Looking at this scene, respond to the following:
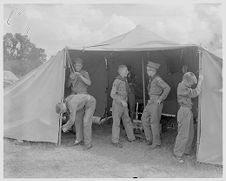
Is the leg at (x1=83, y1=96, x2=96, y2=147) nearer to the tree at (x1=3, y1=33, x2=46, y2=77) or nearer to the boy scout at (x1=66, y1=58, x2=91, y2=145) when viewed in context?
the boy scout at (x1=66, y1=58, x2=91, y2=145)

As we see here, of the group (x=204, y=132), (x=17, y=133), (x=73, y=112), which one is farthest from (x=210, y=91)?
(x=17, y=133)

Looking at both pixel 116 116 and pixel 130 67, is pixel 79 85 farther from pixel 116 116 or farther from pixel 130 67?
pixel 130 67

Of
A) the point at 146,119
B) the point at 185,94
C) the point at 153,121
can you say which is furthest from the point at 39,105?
the point at 185,94

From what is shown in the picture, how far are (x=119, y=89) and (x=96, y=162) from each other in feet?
5.53

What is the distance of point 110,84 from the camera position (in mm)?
8359

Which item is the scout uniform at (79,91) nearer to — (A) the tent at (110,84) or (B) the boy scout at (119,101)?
(A) the tent at (110,84)

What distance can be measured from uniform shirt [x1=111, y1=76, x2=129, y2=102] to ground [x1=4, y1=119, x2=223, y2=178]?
1.04 meters

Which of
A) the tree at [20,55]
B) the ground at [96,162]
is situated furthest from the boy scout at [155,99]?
the tree at [20,55]

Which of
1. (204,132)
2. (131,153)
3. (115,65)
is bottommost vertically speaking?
(131,153)

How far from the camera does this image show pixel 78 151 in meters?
5.77

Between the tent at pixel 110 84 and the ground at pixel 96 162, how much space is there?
27cm

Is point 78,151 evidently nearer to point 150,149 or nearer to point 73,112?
point 73,112

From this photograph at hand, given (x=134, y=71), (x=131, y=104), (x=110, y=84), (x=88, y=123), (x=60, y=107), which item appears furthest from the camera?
(x=110, y=84)

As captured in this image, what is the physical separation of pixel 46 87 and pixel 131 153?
7.36 ft
